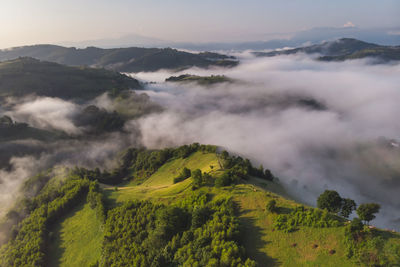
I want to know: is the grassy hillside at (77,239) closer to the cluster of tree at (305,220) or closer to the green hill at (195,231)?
the green hill at (195,231)

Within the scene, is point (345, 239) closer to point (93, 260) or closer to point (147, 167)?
point (93, 260)

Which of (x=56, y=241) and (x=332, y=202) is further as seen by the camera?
(x=56, y=241)

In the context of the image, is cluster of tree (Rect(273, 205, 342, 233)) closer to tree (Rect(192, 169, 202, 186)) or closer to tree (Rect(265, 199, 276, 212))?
tree (Rect(265, 199, 276, 212))

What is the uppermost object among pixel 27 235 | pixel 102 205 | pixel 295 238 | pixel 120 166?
pixel 295 238

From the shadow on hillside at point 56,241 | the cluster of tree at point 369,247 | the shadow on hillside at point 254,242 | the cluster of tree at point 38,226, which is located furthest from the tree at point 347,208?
the cluster of tree at point 38,226

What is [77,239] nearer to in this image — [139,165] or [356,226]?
[356,226]

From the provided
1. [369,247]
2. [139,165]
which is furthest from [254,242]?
[139,165]

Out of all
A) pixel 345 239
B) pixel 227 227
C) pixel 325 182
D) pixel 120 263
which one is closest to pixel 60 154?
pixel 120 263
